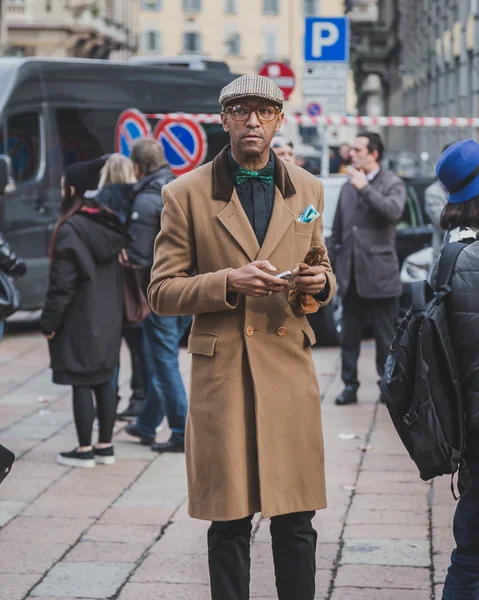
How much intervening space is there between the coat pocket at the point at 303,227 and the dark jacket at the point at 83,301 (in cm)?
322

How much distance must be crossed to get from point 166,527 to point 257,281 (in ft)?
8.34

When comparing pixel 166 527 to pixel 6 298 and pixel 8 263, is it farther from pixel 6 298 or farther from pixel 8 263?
pixel 8 263

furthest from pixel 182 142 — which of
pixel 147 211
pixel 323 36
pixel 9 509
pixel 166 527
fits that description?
pixel 166 527

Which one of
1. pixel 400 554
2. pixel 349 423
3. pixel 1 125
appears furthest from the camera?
pixel 1 125

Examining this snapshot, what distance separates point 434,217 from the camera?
987cm

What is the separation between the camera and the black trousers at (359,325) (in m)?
9.60

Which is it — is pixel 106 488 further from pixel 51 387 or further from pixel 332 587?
pixel 51 387

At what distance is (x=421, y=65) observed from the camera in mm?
42844

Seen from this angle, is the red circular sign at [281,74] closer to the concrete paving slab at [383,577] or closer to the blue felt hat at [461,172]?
the concrete paving slab at [383,577]

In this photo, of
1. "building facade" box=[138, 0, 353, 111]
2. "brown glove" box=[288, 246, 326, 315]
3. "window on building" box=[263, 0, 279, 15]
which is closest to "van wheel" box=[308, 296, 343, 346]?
"brown glove" box=[288, 246, 326, 315]

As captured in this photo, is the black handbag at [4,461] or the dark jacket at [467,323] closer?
the dark jacket at [467,323]

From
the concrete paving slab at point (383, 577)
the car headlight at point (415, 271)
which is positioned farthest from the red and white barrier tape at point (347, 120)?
the concrete paving slab at point (383, 577)

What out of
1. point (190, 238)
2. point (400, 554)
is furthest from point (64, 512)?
point (190, 238)

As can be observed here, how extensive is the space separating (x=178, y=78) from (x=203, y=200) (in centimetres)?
1065
